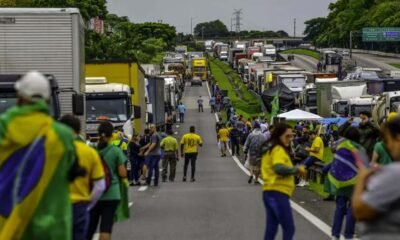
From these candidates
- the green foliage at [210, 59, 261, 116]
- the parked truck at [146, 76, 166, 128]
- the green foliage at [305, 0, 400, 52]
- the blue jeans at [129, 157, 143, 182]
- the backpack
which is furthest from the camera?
the green foliage at [305, 0, 400, 52]

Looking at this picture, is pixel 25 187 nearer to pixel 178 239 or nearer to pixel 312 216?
pixel 178 239

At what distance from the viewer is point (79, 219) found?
11.1 m

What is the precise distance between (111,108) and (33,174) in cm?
2649

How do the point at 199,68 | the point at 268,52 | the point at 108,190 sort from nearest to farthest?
the point at 108,190 < the point at 199,68 < the point at 268,52

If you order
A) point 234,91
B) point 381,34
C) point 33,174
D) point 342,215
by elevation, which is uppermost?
point 381,34

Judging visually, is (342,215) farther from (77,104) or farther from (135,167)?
(135,167)

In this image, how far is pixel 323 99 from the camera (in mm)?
59750

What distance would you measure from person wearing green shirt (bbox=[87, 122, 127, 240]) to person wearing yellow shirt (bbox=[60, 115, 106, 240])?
166cm

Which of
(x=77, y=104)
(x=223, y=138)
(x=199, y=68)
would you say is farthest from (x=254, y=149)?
(x=199, y=68)

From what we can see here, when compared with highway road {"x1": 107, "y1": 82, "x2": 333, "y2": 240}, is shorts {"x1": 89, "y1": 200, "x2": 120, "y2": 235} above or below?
above

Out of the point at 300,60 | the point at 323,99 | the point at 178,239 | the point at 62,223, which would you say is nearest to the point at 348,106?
the point at 323,99

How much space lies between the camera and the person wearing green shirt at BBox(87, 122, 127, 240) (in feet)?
43.4

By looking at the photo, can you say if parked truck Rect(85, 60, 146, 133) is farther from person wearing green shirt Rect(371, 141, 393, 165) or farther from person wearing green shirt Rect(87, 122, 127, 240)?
person wearing green shirt Rect(371, 141, 393, 165)

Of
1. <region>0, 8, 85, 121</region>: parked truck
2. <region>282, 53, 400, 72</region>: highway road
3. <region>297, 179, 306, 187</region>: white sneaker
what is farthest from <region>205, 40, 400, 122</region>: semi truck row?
Result: <region>282, 53, 400, 72</region>: highway road
